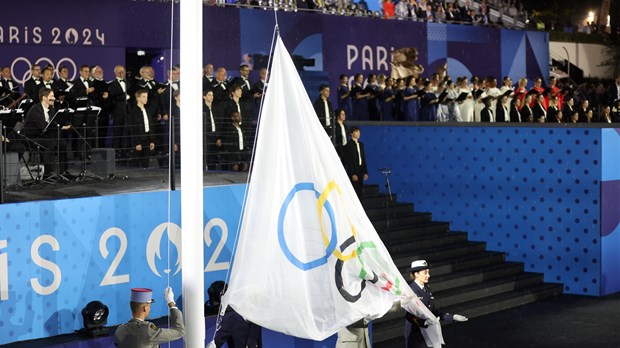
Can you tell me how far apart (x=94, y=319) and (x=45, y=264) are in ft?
2.62

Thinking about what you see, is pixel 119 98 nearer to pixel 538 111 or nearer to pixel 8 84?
pixel 8 84

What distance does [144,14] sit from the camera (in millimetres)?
23594

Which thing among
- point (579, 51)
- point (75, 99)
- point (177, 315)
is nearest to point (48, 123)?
point (75, 99)

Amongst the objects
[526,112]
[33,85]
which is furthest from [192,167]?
[526,112]

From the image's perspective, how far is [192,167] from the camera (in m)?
7.25

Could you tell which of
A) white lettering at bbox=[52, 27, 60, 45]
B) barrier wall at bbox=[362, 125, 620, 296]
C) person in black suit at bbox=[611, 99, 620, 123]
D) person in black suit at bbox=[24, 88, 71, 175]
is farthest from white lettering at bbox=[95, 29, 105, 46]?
person in black suit at bbox=[611, 99, 620, 123]

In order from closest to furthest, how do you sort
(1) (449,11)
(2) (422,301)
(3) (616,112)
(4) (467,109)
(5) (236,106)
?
(2) (422,301) → (5) (236,106) → (4) (467,109) → (3) (616,112) → (1) (449,11)

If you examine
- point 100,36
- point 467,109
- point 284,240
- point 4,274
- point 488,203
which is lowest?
point 4,274

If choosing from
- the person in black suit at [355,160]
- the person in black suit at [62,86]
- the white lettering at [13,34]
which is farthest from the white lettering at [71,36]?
the person in black suit at [355,160]

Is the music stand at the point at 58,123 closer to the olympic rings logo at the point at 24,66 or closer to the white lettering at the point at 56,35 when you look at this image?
the olympic rings logo at the point at 24,66

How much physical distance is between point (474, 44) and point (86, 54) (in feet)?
41.6

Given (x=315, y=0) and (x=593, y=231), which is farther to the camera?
(x=315, y=0)

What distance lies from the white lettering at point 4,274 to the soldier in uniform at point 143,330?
3.27 metres

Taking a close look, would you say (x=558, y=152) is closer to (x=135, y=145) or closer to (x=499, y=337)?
(x=499, y=337)
